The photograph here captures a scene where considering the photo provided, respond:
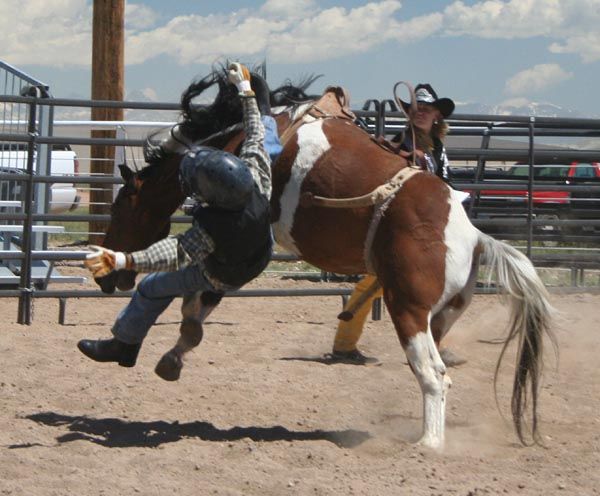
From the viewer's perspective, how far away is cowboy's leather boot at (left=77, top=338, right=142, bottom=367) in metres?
A: 5.04

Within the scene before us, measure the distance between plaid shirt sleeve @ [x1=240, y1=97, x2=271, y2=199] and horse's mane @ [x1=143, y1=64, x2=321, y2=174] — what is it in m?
0.51

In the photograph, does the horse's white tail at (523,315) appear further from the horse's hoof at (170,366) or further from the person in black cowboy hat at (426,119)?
the horse's hoof at (170,366)

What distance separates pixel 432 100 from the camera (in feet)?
18.8

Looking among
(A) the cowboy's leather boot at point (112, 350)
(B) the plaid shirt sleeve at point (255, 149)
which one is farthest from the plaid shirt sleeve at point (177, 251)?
(A) the cowboy's leather boot at point (112, 350)

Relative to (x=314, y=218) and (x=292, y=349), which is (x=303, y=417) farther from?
(x=292, y=349)

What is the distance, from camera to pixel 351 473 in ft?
13.7

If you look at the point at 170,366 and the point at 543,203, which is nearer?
the point at 170,366

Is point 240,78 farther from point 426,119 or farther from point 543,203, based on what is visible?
point 543,203

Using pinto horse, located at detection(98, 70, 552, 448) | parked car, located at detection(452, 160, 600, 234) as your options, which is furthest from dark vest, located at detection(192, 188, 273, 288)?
parked car, located at detection(452, 160, 600, 234)

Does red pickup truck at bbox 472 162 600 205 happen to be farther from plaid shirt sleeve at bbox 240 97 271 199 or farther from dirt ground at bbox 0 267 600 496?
plaid shirt sleeve at bbox 240 97 271 199

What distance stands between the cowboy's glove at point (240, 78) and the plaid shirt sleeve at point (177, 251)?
689 mm

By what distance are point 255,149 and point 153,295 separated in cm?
85

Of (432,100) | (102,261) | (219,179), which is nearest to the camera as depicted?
(102,261)

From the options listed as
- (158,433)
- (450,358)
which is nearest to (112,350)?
(158,433)
